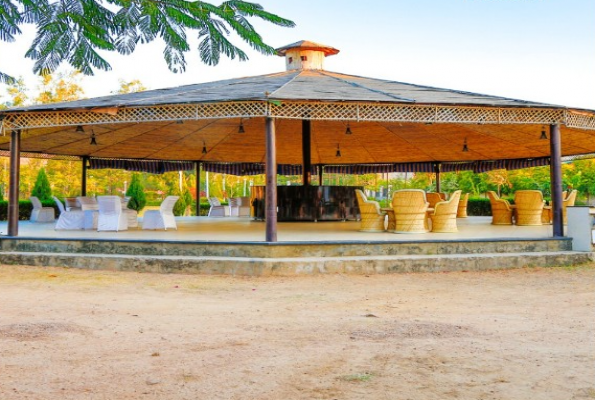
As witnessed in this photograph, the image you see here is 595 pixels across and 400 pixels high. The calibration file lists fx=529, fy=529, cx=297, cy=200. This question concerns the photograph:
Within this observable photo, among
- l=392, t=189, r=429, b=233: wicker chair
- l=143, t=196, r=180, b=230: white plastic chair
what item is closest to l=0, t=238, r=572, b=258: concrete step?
l=392, t=189, r=429, b=233: wicker chair

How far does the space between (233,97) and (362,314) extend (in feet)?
16.1

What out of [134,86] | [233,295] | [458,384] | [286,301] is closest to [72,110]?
[233,295]

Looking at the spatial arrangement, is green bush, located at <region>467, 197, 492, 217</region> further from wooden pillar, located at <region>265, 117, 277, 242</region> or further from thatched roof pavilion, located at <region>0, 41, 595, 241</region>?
wooden pillar, located at <region>265, 117, 277, 242</region>

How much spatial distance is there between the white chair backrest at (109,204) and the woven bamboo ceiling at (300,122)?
5.16 ft

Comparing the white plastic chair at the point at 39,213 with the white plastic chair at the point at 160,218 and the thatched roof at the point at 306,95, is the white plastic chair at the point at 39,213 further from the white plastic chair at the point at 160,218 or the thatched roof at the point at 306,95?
the thatched roof at the point at 306,95

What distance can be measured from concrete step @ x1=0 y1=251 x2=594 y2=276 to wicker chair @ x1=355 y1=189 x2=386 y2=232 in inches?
89.8

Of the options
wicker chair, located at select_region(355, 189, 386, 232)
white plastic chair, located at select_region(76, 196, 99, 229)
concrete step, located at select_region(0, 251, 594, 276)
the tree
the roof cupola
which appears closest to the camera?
concrete step, located at select_region(0, 251, 594, 276)

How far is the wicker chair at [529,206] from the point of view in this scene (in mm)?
12266

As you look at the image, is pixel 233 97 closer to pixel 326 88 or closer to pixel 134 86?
pixel 326 88

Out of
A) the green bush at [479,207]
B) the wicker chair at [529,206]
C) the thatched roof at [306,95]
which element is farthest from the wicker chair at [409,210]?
the green bush at [479,207]

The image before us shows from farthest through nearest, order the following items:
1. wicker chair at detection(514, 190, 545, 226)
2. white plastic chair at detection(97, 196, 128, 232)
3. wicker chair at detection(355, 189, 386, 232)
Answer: wicker chair at detection(514, 190, 545, 226)
white plastic chair at detection(97, 196, 128, 232)
wicker chair at detection(355, 189, 386, 232)

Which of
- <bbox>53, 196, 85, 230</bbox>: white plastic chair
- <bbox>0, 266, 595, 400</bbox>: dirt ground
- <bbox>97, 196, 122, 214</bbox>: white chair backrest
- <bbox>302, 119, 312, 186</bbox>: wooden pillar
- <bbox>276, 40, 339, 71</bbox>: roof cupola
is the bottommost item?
<bbox>0, 266, 595, 400</bbox>: dirt ground

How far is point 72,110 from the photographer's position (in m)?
9.59

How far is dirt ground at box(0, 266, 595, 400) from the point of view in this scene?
125 inches
